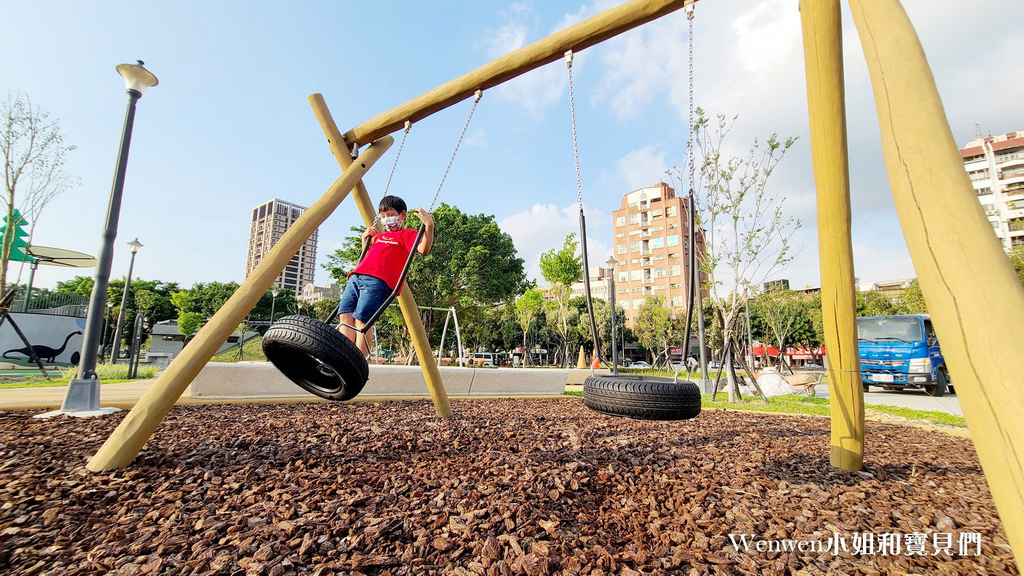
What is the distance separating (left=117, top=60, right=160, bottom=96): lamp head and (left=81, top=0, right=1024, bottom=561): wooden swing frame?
2.95 meters

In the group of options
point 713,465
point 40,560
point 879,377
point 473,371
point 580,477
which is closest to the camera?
point 40,560

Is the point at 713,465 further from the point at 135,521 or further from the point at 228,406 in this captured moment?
the point at 228,406

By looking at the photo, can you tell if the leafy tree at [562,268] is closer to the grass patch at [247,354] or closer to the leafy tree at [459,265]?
the leafy tree at [459,265]

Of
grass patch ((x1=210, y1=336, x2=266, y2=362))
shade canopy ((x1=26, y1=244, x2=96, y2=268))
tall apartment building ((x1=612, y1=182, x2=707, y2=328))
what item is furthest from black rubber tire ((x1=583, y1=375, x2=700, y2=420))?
tall apartment building ((x1=612, y1=182, x2=707, y2=328))

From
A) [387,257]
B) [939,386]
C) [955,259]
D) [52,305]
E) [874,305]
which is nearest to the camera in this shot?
[955,259]

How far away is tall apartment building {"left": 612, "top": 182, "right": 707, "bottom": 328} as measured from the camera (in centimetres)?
5462

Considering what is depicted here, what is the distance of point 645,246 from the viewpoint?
58.5 m

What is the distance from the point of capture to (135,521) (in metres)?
1.91

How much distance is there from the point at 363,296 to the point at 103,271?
3002mm

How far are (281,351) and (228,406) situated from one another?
280cm

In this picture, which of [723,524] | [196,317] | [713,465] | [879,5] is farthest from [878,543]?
[196,317]

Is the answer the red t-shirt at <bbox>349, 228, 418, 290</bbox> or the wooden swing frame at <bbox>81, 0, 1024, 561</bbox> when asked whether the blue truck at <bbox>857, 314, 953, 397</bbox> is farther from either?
the red t-shirt at <bbox>349, 228, 418, 290</bbox>

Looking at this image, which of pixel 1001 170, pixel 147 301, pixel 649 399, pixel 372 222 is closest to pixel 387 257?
pixel 372 222

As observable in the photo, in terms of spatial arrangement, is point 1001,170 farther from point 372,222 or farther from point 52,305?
point 52,305
